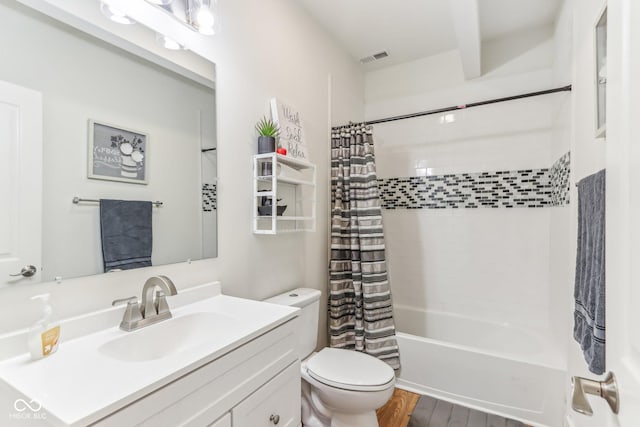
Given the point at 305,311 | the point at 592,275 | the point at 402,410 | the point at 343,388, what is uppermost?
the point at 592,275

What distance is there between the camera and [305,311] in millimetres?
1765

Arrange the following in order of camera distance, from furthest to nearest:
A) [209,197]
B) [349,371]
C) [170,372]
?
[349,371]
[209,197]
[170,372]

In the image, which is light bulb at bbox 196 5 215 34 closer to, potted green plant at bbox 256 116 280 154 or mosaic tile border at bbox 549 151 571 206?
potted green plant at bbox 256 116 280 154

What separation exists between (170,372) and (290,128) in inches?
58.1

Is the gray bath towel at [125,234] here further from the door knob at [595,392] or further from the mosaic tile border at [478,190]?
the mosaic tile border at [478,190]

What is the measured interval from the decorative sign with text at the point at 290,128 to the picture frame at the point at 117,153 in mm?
771

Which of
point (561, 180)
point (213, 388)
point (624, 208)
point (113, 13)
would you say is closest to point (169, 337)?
point (213, 388)

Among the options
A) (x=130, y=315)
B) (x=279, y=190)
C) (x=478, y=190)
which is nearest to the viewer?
(x=130, y=315)

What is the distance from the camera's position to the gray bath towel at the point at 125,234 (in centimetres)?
105

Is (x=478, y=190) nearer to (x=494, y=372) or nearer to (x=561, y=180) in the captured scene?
(x=561, y=180)

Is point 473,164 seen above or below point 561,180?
above

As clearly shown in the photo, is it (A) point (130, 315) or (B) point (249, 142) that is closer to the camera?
(A) point (130, 315)

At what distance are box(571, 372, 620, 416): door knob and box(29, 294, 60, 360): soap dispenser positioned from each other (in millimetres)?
1200

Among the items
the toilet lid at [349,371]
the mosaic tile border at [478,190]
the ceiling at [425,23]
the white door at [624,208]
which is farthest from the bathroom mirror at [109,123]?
the mosaic tile border at [478,190]
